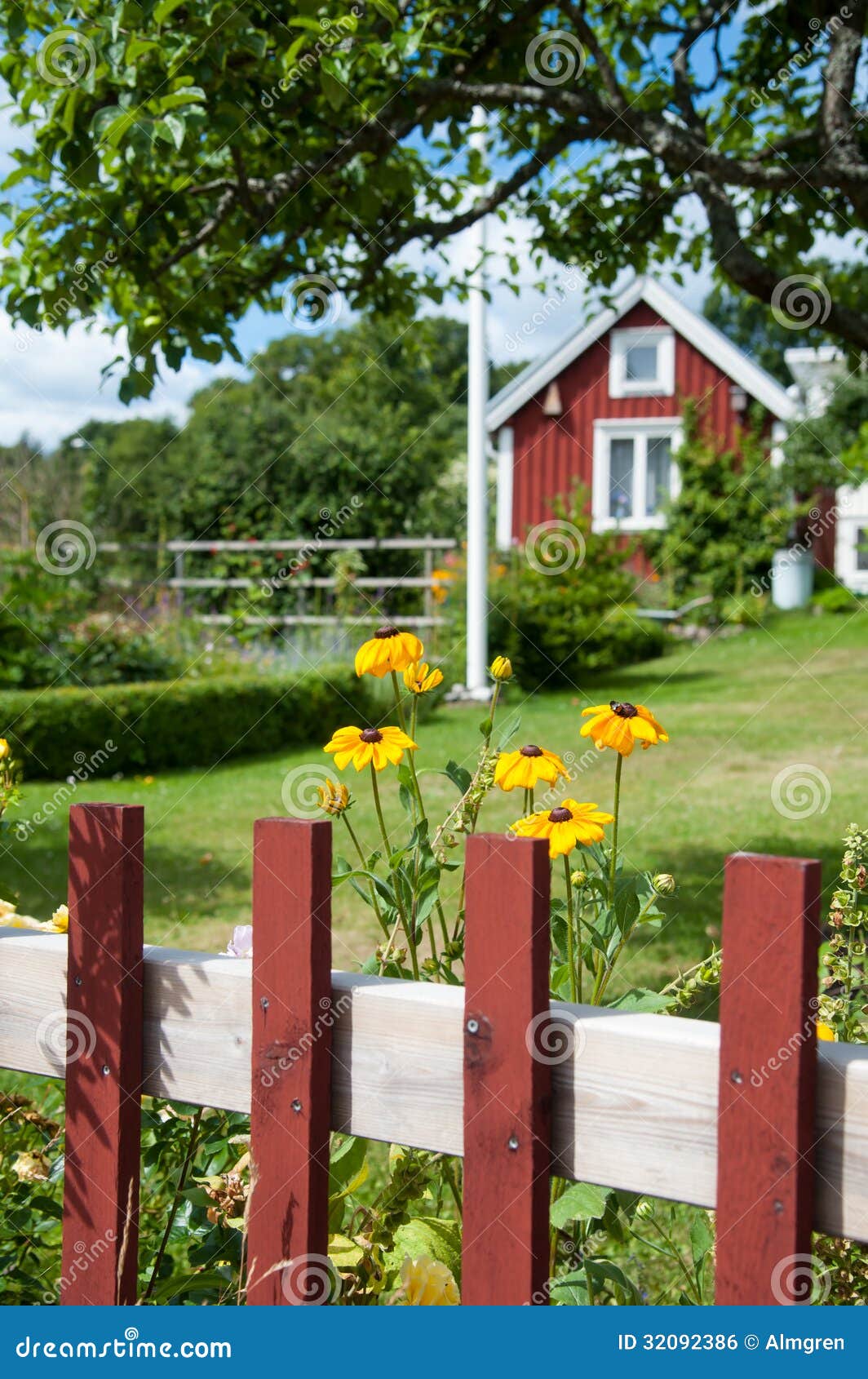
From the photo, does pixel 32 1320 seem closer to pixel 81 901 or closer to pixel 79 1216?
pixel 79 1216

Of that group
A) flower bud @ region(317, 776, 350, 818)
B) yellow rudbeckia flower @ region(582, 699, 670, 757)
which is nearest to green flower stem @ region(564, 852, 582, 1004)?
yellow rudbeckia flower @ region(582, 699, 670, 757)

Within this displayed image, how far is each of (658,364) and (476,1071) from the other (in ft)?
64.8

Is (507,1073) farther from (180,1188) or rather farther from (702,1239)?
(180,1188)

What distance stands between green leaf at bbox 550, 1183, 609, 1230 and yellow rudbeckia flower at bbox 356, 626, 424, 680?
696 mm

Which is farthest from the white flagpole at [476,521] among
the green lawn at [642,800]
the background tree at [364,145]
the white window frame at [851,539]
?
the white window frame at [851,539]

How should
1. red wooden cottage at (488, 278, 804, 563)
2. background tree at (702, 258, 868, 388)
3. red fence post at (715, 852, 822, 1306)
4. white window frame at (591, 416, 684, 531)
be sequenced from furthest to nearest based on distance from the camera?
white window frame at (591, 416, 684, 531) → red wooden cottage at (488, 278, 804, 563) → background tree at (702, 258, 868, 388) → red fence post at (715, 852, 822, 1306)

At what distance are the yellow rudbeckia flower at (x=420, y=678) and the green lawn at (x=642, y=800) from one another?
1010mm

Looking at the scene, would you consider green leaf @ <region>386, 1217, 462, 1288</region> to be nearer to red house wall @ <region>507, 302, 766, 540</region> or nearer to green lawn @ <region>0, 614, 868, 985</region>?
green lawn @ <region>0, 614, 868, 985</region>

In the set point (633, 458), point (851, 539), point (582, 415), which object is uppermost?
point (582, 415)

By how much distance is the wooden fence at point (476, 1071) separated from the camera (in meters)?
1.01

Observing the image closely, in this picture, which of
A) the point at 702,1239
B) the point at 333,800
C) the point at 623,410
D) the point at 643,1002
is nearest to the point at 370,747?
the point at 333,800

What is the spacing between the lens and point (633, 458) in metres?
20.0

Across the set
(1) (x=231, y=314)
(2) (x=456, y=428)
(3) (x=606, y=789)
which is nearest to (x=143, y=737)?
(3) (x=606, y=789)

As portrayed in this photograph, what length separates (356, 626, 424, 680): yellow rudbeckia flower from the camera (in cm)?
163
